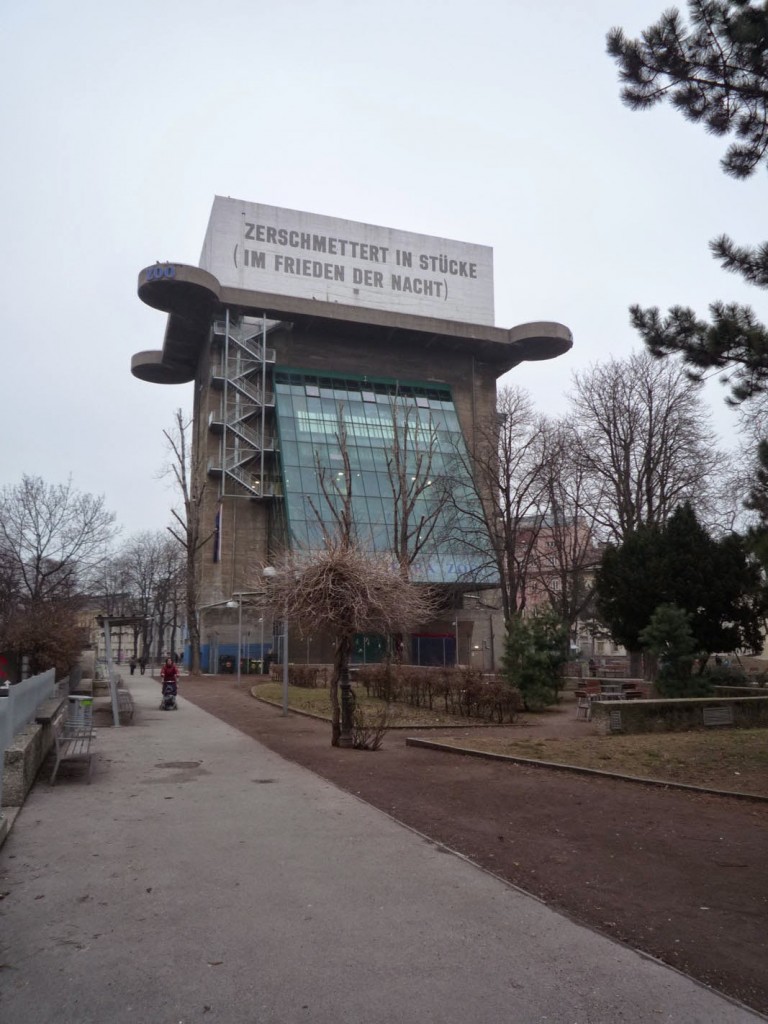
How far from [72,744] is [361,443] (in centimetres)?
4231

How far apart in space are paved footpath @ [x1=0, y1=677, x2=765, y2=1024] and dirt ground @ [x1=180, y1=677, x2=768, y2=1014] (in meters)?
0.33

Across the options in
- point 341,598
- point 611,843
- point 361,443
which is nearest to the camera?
point 611,843

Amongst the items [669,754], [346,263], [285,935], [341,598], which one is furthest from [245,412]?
[285,935]

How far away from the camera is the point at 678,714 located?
16594mm

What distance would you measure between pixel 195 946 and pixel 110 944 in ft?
1.72

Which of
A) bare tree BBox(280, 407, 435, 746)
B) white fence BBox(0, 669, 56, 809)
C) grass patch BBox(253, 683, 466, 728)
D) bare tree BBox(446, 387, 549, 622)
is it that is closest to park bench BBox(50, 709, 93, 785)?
white fence BBox(0, 669, 56, 809)

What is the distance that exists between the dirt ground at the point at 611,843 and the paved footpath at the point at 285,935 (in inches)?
13.0

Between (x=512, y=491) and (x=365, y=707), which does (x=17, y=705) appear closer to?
(x=365, y=707)

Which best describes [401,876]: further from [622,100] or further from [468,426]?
[468,426]

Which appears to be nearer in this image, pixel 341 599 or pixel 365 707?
pixel 341 599

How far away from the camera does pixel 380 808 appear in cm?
896

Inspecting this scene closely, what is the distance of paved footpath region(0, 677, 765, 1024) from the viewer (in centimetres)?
399

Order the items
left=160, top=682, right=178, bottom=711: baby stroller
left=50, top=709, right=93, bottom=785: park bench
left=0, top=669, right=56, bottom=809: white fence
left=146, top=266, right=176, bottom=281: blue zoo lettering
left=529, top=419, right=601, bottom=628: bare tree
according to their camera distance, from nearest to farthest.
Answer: left=0, top=669, right=56, bottom=809: white fence, left=50, top=709, right=93, bottom=785: park bench, left=160, top=682, right=178, bottom=711: baby stroller, left=529, top=419, right=601, bottom=628: bare tree, left=146, top=266, right=176, bottom=281: blue zoo lettering

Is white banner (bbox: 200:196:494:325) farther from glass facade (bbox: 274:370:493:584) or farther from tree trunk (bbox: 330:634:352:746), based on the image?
tree trunk (bbox: 330:634:352:746)
